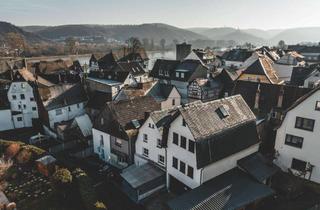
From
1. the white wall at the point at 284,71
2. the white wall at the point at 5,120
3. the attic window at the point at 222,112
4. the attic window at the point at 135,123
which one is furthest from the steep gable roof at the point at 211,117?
the white wall at the point at 284,71

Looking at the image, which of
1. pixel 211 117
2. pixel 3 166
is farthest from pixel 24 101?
pixel 211 117

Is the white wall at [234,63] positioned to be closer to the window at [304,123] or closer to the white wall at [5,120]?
the window at [304,123]

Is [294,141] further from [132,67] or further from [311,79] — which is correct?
[132,67]

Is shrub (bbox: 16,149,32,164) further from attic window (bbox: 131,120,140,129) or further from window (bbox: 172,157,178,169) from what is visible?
window (bbox: 172,157,178,169)

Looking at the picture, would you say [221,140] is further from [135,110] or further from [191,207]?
[135,110]

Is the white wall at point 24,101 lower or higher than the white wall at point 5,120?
higher

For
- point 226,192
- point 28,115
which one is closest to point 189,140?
point 226,192

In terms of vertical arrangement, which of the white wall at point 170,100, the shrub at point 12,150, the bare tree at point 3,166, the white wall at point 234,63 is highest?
the white wall at point 234,63
